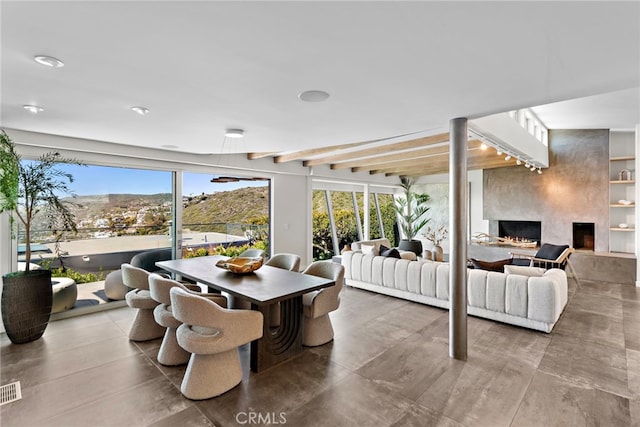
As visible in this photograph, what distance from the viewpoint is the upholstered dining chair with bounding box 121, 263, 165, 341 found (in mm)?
3285

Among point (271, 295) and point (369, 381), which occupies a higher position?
point (271, 295)

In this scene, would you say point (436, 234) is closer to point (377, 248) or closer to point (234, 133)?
point (377, 248)

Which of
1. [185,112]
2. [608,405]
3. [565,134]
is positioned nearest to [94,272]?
[185,112]

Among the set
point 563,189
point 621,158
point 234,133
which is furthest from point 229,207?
point 621,158

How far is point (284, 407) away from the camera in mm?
2240

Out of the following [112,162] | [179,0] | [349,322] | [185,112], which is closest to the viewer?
[179,0]

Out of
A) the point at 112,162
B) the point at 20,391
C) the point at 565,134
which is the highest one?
the point at 565,134

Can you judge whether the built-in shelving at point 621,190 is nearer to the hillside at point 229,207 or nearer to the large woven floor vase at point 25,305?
the hillside at point 229,207

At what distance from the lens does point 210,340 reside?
234 cm

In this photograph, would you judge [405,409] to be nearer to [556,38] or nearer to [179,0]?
[556,38]

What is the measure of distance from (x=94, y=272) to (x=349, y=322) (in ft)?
12.3

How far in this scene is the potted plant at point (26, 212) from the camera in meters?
3.16

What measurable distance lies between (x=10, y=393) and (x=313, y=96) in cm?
340

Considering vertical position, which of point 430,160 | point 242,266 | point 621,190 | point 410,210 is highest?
point 430,160
